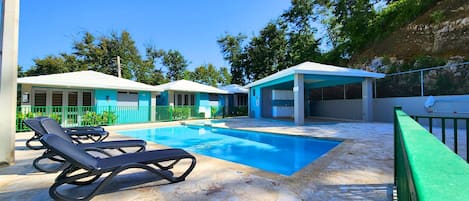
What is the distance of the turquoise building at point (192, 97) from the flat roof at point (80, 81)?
2.45 m

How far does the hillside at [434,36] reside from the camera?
42.7 ft

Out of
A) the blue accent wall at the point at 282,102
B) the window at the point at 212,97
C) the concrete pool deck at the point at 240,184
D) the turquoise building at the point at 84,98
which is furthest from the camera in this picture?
the window at the point at 212,97

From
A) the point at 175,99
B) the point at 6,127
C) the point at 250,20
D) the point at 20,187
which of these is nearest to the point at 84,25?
the point at 175,99

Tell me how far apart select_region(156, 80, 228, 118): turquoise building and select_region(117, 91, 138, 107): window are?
272 centimetres

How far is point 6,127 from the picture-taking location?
4285 millimetres

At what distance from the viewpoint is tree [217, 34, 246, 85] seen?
2954 cm

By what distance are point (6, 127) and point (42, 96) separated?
1065 centimetres

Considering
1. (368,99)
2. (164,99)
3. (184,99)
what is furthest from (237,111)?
(368,99)

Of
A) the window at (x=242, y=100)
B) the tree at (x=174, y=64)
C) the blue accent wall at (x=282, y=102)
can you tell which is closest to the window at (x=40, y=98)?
the blue accent wall at (x=282, y=102)

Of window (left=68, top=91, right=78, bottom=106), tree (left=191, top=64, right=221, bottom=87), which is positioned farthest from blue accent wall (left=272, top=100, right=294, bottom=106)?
tree (left=191, top=64, right=221, bottom=87)

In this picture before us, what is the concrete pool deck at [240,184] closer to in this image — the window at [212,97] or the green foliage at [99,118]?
the green foliage at [99,118]

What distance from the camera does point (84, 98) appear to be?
13.9m

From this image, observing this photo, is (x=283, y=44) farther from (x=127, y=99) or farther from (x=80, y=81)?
(x=80, y=81)

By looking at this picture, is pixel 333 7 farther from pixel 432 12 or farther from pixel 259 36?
pixel 432 12
